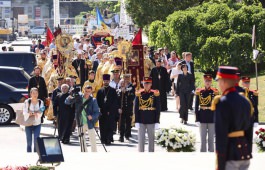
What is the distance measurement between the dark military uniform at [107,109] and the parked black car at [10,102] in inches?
170

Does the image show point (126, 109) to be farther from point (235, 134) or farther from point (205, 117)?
point (235, 134)

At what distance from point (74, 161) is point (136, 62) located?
9.82m

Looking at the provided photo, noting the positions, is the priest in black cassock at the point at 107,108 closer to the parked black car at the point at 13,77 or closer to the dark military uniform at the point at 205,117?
the dark military uniform at the point at 205,117

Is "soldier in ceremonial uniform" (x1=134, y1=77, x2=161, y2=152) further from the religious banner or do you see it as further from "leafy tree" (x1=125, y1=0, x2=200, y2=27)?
"leafy tree" (x1=125, y1=0, x2=200, y2=27)

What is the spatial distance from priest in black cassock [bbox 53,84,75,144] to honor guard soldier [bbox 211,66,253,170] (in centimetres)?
1131

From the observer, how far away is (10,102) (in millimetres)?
25547

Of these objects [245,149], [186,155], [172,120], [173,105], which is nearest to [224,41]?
[173,105]

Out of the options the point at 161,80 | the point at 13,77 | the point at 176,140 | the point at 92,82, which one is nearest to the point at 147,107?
the point at 176,140

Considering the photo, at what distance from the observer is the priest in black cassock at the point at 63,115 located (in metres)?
21.5

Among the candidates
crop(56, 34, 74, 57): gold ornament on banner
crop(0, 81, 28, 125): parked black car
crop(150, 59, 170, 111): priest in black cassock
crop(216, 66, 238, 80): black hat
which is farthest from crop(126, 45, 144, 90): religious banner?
crop(216, 66, 238, 80): black hat

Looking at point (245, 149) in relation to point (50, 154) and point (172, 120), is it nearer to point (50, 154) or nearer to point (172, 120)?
point (50, 154)

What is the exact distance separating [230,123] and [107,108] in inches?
455

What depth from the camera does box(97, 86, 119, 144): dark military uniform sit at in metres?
21.5

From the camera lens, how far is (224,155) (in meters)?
10.2
